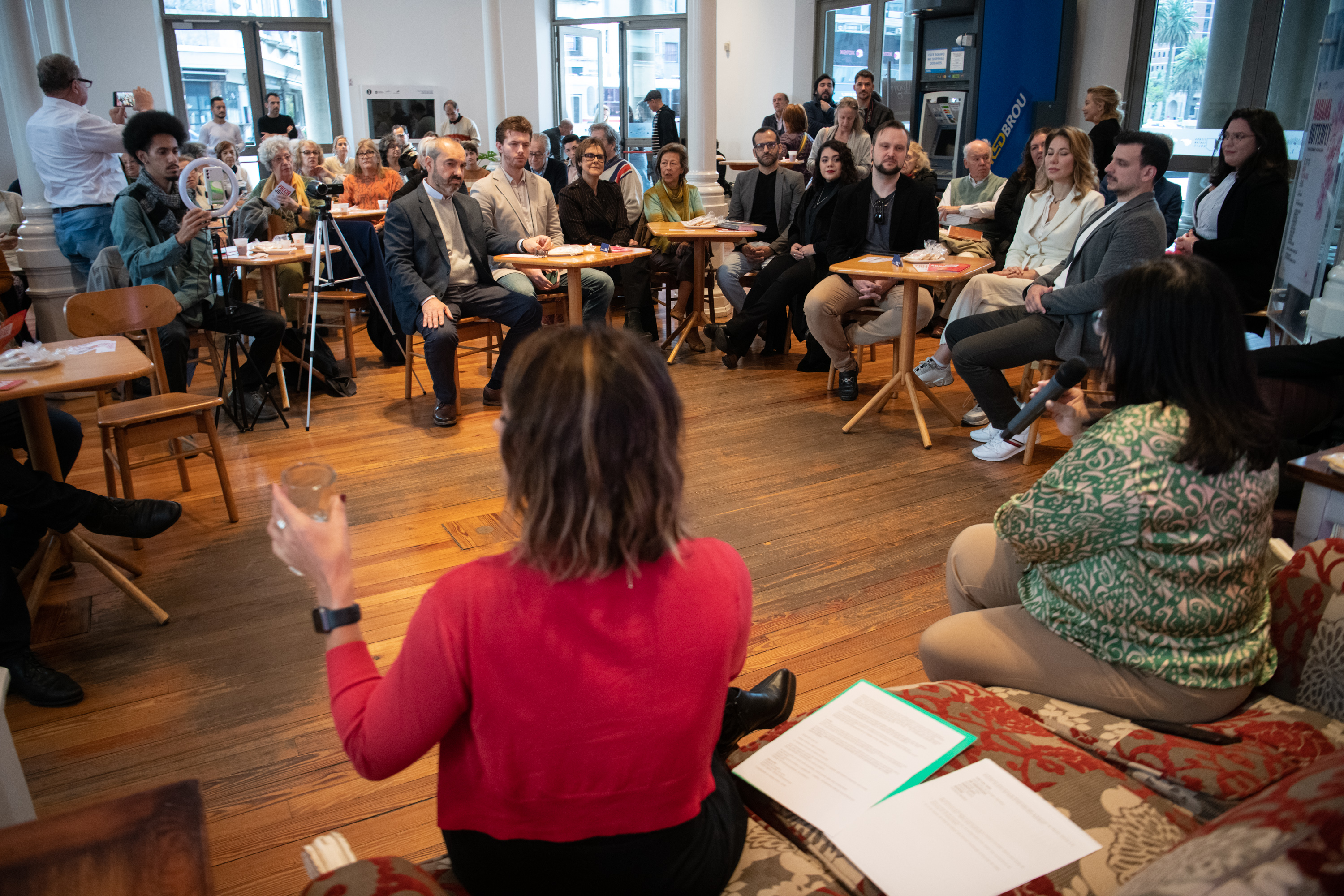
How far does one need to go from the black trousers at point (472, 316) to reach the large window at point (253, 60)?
7.86 metres

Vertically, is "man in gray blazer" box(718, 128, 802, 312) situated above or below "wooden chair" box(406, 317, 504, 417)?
above

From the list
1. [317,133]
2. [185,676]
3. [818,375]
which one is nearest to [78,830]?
[185,676]

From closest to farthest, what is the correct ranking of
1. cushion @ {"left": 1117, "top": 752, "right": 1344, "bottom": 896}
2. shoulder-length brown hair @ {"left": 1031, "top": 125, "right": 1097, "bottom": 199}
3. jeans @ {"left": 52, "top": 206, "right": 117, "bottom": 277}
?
cushion @ {"left": 1117, "top": 752, "right": 1344, "bottom": 896} → shoulder-length brown hair @ {"left": 1031, "top": 125, "right": 1097, "bottom": 199} → jeans @ {"left": 52, "top": 206, "right": 117, "bottom": 277}

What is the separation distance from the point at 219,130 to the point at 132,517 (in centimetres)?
942

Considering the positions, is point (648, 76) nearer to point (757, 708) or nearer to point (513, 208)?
point (513, 208)

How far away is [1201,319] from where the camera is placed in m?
1.58

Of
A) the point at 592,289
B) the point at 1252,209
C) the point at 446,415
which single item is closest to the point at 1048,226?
the point at 1252,209

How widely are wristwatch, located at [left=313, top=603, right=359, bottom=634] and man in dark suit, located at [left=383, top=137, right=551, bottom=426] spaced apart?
3.56m

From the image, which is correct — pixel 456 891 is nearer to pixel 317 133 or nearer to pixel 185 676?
pixel 185 676

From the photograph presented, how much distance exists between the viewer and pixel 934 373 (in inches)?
182

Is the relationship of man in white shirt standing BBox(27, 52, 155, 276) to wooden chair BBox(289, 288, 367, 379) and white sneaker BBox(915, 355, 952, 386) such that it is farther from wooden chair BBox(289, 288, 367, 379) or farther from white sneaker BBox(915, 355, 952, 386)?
white sneaker BBox(915, 355, 952, 386)

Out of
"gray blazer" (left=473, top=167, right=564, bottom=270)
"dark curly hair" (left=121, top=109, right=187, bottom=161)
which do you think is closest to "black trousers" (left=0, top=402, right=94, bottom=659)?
"dark curly hair" (left=121, top=109, right=187, bottom=161)

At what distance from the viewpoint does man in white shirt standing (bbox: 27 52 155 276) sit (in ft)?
15.9

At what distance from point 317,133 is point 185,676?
11.8m
